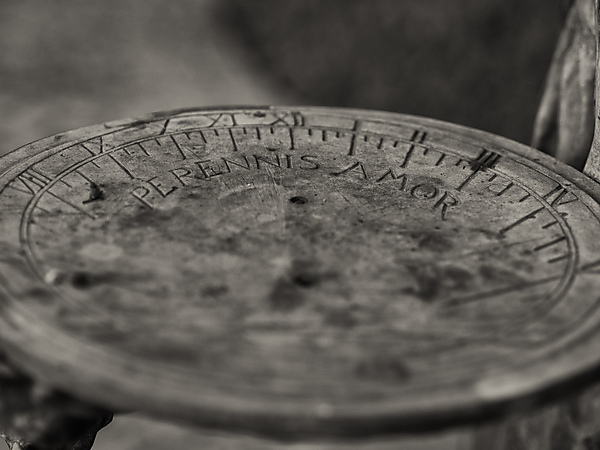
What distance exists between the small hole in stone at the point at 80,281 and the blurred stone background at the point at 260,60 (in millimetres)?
1526

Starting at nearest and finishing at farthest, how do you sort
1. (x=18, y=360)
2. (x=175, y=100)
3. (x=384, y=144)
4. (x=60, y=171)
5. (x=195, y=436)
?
(x=18, y=360)
(x=60, y=171)
(x=384, y=144)
(x=195, y=436)
(x=175, y=100)

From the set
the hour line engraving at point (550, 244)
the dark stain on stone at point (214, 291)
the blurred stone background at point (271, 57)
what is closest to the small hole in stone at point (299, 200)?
the dark stain on stone at point (214, 291)

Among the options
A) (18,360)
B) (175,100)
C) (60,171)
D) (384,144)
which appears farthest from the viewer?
(175,100)

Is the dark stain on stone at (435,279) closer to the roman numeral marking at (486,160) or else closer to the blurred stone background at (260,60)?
the roman numeral marking at (486,160)

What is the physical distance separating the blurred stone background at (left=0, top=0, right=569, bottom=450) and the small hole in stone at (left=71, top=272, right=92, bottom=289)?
1526 millimetres

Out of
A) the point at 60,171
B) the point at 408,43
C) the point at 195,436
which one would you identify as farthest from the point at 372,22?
the point at 60,171

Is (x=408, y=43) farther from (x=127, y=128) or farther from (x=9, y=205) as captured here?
(x=9, y=205)

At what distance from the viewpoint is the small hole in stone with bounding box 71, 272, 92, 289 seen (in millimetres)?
1153

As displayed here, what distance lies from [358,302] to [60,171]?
2.55 feet

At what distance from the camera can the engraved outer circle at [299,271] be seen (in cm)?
94

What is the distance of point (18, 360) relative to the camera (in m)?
1.01

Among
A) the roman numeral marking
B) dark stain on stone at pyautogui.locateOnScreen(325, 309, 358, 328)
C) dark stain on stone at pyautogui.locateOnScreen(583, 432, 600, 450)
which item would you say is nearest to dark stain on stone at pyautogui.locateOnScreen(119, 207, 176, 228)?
dark stain on stone at pyautogui.locateOnScreen(325, 309, 358, 328)

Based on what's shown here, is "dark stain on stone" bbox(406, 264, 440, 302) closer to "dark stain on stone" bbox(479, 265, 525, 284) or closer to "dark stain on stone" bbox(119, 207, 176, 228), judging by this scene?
"dark stain on stone" bbox(479, 265, 525, 284)

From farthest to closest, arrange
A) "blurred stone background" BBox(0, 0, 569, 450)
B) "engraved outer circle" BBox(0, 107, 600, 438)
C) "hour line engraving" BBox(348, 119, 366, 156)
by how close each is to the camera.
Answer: "blurred stone background" BBox(0, 0, 569, 450) < "hour line engraving" BBox(348, 119, 366, 156) < "engraved outer circle" BBox(0, 107, 600, 438)
